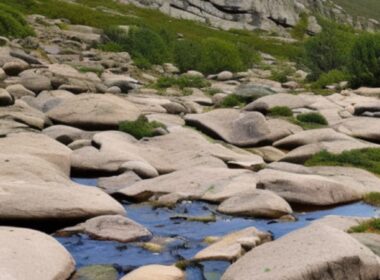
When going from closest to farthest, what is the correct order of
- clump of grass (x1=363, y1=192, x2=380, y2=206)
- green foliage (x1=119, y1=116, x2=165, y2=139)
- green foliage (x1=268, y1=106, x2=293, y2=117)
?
clump of grass (x1=363, y1=192, x2=380, y2=206), green foliage (x1=119, y1=116, x2=165, y2=139), green foliage (x1=268, y1=106, x2=293, y2=117)

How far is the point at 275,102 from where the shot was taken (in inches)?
1187

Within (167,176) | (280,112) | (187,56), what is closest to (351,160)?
(167,176)

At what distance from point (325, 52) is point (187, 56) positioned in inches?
468

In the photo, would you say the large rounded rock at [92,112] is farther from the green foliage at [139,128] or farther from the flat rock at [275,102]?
the flat rock at [275,102]

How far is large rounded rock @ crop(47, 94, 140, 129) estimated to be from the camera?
2327 cm

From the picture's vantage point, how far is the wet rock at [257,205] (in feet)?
45.5

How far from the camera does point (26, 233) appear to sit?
10.8 metres

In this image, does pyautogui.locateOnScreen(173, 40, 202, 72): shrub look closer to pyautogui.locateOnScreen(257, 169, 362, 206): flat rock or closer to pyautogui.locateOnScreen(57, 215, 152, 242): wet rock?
pyautogui.locateOnScreen(257, 169, 362, 206): flat rock

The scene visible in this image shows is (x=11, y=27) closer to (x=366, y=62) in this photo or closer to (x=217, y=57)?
(x=217, y=57)

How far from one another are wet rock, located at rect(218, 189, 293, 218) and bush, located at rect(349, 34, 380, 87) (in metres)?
28.7

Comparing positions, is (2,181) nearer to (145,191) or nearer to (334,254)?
(145,191)

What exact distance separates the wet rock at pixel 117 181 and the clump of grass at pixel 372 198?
6264 millimetres

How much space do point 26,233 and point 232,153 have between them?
11180 millimetres

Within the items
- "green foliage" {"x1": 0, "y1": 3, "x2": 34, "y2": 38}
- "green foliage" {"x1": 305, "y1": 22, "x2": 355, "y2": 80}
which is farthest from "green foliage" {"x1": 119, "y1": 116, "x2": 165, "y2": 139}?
"green foliage" {"x1": 305, "y1": 22, "x2": 355, "y2": 80}
